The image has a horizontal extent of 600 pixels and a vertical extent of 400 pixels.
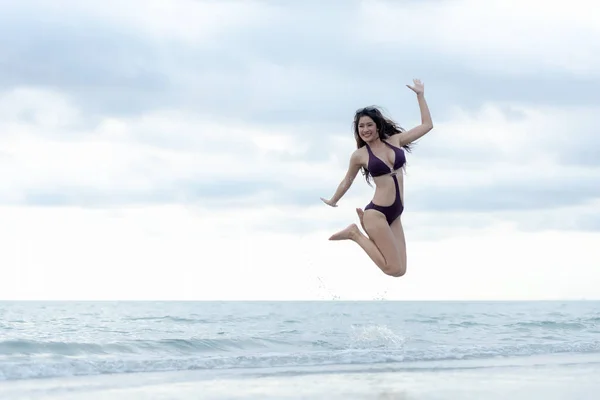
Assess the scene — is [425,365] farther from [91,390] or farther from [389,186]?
[91,390]

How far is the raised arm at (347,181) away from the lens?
989 cm

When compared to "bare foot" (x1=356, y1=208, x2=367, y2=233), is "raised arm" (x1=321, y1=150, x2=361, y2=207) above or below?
above

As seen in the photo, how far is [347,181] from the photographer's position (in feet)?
32.8

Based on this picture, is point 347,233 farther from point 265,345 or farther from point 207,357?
point 265,345

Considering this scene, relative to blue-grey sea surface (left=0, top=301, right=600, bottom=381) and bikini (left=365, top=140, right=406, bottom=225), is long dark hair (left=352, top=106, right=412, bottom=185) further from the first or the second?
blue-grey sea surface (left=0, top=301, right=600, bottom=381)

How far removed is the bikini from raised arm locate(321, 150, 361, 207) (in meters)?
0.20

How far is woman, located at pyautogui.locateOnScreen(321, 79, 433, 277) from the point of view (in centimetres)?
965

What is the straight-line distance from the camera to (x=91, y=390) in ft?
29.4

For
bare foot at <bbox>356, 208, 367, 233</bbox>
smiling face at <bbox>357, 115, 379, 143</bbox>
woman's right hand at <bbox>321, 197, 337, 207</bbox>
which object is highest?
smiling face at <bbox>357, 115, 379, 143</bbox>

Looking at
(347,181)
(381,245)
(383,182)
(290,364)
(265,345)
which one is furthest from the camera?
(265,345)

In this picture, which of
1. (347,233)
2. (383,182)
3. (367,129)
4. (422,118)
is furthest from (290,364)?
(422,118)

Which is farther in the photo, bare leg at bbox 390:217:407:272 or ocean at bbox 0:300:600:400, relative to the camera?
bare leg at bbox 390:217:407:272

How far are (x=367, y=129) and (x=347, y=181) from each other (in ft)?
2.22

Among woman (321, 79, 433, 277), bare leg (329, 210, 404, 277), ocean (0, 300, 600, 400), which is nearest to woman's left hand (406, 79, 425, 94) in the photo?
woman (321, 79, 433, 277)
